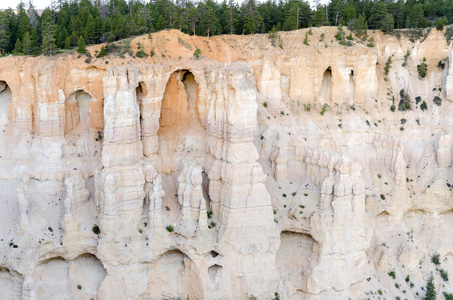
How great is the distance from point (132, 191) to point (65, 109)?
8563 millimetres

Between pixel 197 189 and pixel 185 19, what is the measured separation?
20150 mm

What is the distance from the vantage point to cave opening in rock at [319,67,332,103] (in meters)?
49.9

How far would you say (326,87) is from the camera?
50406 mm

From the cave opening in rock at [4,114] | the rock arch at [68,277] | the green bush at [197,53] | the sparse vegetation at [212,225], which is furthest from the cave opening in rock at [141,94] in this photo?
the rock arch at [68,277]

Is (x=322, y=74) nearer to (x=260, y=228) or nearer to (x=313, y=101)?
(x=313, y=101)

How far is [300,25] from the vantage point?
6141 centimetres

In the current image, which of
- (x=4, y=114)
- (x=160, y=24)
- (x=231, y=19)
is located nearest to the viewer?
(x=4, y=114)

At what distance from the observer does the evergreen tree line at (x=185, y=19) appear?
48.0 metres

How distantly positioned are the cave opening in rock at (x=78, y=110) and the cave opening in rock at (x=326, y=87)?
2051 cm

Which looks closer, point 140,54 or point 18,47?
point 140,54

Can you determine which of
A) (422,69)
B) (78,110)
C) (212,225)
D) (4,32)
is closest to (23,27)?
(4,32)

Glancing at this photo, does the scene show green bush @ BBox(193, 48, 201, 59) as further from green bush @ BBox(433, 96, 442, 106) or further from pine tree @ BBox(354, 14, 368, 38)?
green bush @ BBox(433, 96, 442, 106)

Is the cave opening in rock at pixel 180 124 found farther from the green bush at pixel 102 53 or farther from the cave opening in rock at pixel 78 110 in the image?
the cave opening in rock at pixel 78 110

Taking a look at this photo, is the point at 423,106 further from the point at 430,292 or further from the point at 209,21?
the point at 209,21
